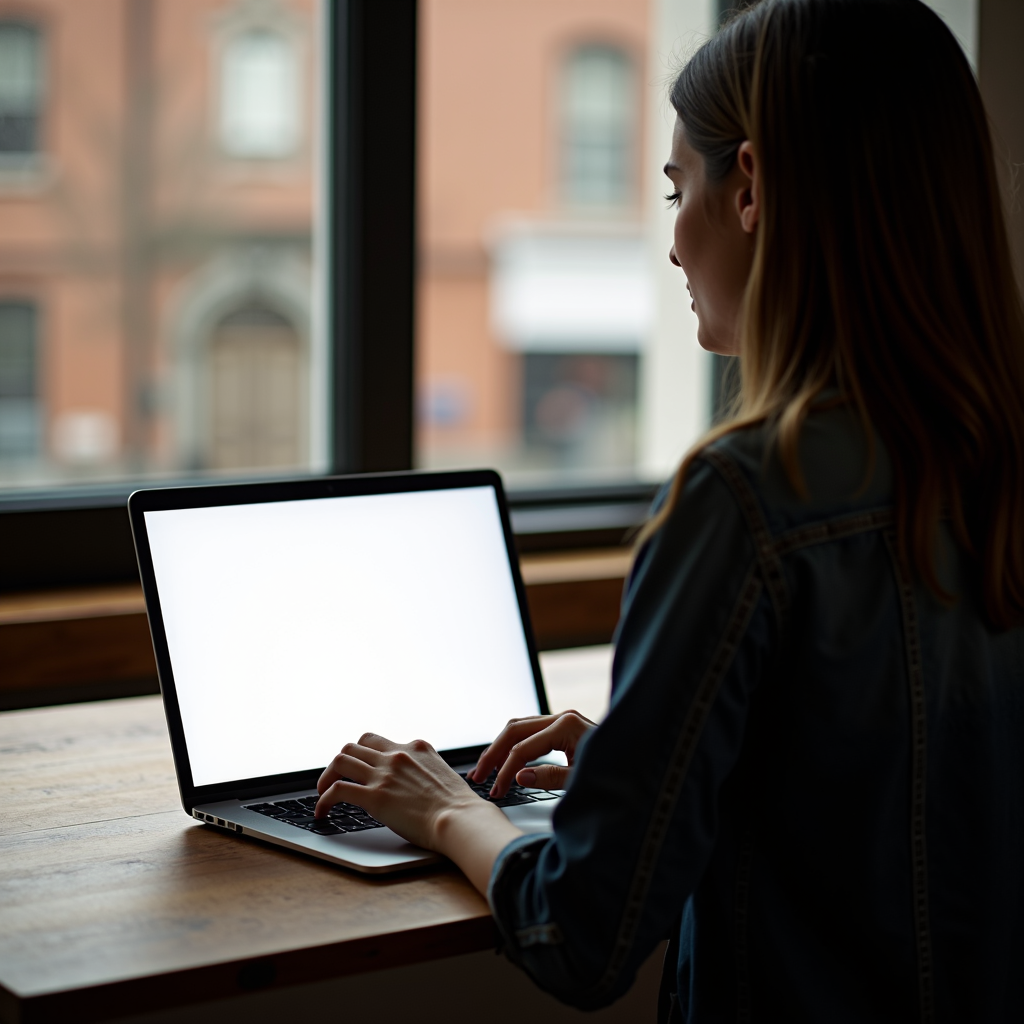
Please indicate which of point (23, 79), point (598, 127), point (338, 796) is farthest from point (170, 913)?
point (598, 127)

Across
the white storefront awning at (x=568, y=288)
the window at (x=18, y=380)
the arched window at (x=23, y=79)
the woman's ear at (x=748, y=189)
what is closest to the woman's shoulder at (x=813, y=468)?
the woman's ear at (x=748, y=189)

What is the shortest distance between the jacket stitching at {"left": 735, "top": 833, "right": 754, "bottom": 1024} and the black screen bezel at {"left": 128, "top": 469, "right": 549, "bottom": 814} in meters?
0.40

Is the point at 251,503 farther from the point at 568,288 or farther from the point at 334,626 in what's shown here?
the point at 568,288

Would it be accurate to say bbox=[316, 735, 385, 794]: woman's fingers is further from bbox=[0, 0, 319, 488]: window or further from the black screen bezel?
bbox=[0, 0, 319, 488]: window

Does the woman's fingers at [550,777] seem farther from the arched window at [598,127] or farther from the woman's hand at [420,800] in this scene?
the arched window at [598,127]

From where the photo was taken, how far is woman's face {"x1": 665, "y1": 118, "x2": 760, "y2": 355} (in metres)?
0.81

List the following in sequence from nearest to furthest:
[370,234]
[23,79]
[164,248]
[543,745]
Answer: [543,745], [370,234], [23,79], [164,248]

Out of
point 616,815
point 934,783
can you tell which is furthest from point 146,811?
point 934,783

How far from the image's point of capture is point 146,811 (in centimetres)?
103

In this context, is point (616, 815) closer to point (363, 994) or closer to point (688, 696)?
point (688, 696)

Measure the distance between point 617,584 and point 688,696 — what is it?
1.17 m

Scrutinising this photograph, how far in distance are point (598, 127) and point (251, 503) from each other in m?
17.6

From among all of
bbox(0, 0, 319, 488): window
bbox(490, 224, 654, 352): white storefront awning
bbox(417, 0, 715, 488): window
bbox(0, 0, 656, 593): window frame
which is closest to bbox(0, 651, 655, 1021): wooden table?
bbox(0, 0, 656, 593): window frame

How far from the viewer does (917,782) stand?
73cm
